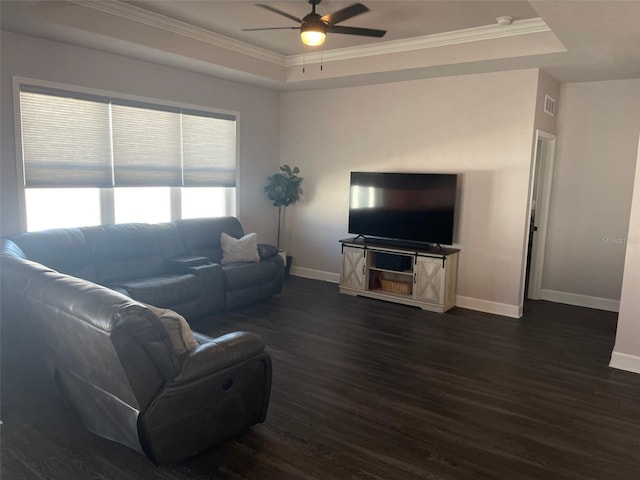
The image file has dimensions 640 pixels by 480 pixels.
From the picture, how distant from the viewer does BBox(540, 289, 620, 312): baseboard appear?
5.68 m

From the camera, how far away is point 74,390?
9.33 ft

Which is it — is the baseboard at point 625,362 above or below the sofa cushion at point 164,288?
below

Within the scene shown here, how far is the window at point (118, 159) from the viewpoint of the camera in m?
4.51

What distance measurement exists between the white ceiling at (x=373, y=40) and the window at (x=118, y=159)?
22.8 inches

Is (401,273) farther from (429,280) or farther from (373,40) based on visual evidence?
(373,40)

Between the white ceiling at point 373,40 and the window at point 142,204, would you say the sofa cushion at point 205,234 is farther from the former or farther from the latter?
the white ceiling at point 373,40

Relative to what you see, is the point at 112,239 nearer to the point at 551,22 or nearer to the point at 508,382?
the point at 508,382

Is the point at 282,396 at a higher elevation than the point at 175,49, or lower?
lower

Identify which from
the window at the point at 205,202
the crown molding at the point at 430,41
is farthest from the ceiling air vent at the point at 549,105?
the window at the point at 205,202

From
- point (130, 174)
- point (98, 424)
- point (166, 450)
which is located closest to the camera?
point (166, 450)

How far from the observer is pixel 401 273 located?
19.0 ft

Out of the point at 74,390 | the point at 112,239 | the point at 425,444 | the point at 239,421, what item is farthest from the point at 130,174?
the point at 425,444

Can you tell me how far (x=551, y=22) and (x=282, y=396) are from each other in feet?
10.9

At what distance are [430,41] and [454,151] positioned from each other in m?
1.29
